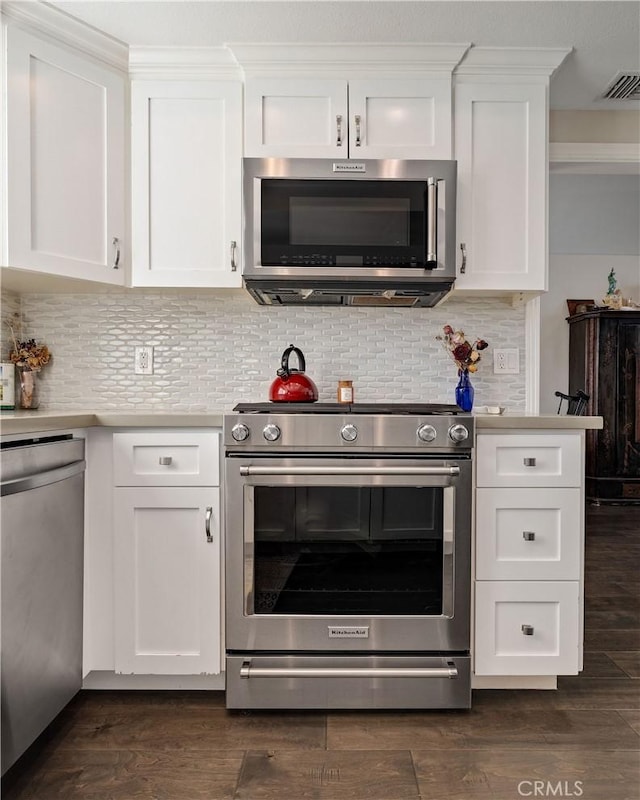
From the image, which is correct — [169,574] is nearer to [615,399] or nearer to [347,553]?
[347,553]

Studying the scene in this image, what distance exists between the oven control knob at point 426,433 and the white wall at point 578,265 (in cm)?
438

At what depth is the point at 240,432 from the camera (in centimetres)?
177

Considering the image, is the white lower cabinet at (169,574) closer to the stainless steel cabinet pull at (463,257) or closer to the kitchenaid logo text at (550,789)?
the kitchenaid logo text at (550,789)

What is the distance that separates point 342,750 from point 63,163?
214cm

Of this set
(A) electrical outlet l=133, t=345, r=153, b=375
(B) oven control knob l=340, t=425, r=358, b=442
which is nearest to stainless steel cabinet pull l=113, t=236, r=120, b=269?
(A) electrical outlet l=133, t=345, r=153, b=375

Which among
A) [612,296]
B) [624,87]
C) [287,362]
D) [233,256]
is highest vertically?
[624,87]

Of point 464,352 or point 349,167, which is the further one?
point 464,352

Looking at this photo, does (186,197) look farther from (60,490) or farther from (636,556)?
(636,556)

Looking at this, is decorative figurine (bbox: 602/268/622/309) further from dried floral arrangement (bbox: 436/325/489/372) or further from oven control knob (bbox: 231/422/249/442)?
oven control knob (bbox: 231/422/249/442)

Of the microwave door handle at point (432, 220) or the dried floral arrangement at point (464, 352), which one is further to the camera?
the dried floral arrangement at point (464, 352)

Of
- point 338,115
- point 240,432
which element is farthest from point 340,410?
point 338,115

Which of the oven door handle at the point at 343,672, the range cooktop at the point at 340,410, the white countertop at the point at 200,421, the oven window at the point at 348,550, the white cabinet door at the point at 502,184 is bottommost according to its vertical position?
the oven door handle at the point at 343,672

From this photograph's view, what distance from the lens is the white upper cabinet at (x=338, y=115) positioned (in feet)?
6.81

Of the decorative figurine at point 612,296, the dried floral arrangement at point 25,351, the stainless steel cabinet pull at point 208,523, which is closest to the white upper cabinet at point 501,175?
the stainless steel cabinet pull at point 208,523
